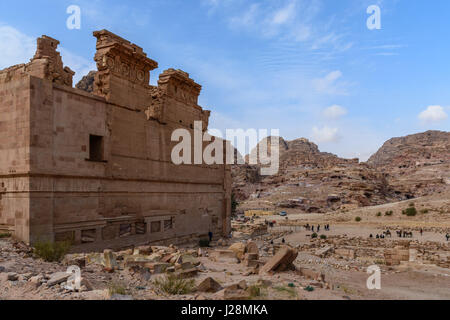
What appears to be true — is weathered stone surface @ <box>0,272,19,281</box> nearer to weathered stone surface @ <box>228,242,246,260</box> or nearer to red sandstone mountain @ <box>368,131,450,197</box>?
weathered stone surface @ <box>228,242,246,260</box>

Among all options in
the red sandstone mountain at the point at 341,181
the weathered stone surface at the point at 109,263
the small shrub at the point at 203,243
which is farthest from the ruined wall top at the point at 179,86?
the red sandstone mountain at the point at 341,181

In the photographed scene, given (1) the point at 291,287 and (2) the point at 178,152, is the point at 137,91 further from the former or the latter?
(1) the point at 291,287

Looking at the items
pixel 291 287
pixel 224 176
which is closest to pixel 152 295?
pixel 291 287

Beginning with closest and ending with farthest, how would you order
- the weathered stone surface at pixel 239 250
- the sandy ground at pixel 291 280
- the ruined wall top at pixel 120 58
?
the sandy ground at pixel 291 280 → the weathered stone surface at pixel 239 250 → the ruined wall top at pixel 120 58

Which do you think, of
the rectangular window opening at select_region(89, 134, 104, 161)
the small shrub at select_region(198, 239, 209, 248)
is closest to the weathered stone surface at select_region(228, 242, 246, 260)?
the small shrub at select_region(198, 239, 209, 248)

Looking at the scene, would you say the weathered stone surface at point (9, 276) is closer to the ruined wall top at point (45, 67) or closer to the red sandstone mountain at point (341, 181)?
the ruined wall top at point (45, 67)

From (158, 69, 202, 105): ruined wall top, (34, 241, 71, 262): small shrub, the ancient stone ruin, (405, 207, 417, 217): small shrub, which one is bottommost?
(405, 207, 417, 217): small shrub

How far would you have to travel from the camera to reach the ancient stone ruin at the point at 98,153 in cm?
952

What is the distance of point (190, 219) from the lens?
1705 centimetres

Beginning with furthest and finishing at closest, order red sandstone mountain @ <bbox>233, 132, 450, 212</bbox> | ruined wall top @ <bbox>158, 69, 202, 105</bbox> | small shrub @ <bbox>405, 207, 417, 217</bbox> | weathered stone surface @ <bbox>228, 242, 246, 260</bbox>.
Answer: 1. red sandstone mountain @ <bbox>233, 132, 450, 212</bbox>
2. small shrub @ <bbox>405, 207, 417, 217</bbox>
3. ruined wall top @ <bbox>158, 69, 202, 105</bbox>
4. weathered stone surface @ <bbox>228, 242, 246, 260</bbox>

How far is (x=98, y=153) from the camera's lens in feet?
39.4

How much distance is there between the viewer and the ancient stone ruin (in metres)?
9.52

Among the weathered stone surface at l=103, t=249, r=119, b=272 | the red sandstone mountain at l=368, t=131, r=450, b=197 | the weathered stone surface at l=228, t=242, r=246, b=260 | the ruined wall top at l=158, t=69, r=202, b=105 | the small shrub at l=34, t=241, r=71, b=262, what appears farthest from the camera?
the red sandstone mountain at l=368, t=131, r=450, b=197
